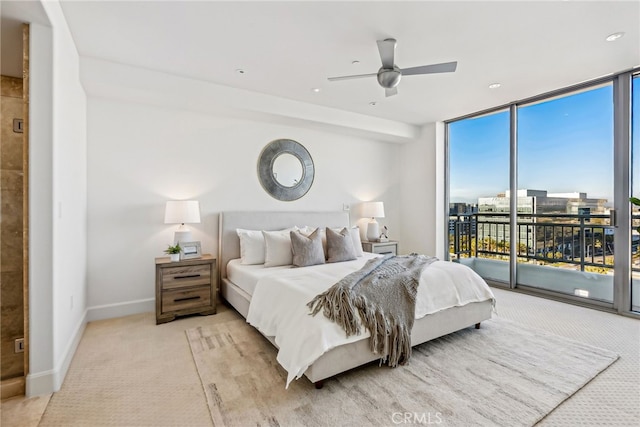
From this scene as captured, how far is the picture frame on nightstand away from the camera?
3605mm

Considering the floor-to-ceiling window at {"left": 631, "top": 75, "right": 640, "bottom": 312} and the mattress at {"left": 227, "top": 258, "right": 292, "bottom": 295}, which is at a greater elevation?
the floor-to-ceiling window at {"left": 631, "top": 75, "right": 640, "bottom": 312}

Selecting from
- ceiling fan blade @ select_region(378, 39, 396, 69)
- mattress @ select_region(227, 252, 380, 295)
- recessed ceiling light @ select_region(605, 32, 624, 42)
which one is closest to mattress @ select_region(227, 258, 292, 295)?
mattress @ select_region(227, 252, 380, 295)

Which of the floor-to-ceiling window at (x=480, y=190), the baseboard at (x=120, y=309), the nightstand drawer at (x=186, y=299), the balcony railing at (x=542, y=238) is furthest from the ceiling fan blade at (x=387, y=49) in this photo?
the baseboard at (x=120, y=309)

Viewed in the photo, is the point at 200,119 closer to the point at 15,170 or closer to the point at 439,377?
the point at 15,170

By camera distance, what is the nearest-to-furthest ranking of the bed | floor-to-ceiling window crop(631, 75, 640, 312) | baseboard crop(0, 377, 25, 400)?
baseboard crop(0, 377, 25, 400) → the bed → floor-to-ceiling window crop(631, 75, 640, 312)

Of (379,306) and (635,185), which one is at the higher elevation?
(635,185)

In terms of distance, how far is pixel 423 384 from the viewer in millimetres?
2150

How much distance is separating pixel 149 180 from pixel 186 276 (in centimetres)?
129

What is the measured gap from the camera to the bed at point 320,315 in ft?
6.91


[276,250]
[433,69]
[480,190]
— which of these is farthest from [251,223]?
[480,190]

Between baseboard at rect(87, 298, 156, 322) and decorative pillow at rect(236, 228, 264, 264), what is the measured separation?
1234mm

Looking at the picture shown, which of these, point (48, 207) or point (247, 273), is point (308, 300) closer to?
point (247, 273)

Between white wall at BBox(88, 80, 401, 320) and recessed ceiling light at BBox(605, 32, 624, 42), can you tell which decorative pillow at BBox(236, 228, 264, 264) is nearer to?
white wall at BBox(88, 80, 401, 320)

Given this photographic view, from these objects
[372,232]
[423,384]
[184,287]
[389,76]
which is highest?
[389,76]
